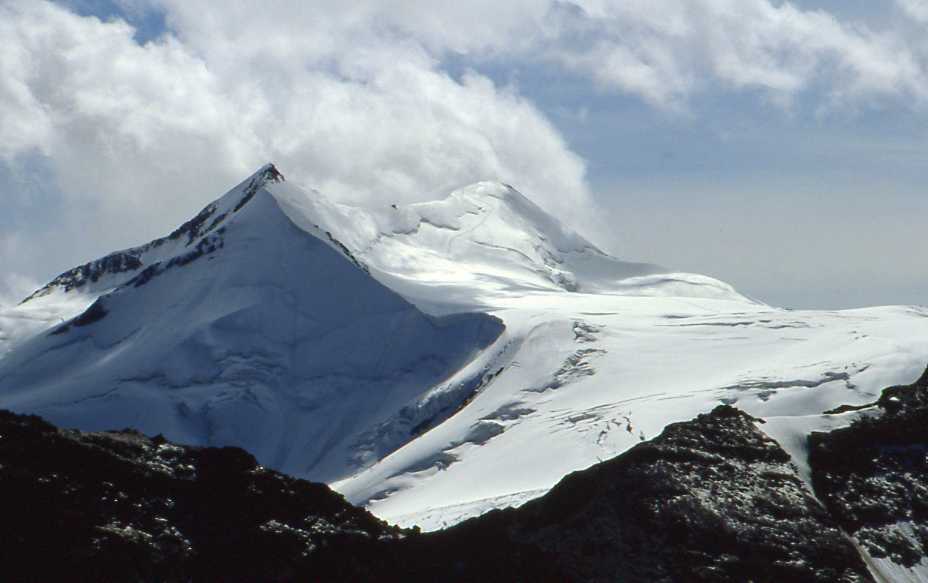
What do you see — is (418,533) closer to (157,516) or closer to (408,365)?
(157,516)

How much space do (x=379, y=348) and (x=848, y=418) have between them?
12717 centimetres

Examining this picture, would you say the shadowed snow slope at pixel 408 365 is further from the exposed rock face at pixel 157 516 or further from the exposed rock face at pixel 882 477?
the exposed rock face at pixel 157 516

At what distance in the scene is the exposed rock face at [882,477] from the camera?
159 feet

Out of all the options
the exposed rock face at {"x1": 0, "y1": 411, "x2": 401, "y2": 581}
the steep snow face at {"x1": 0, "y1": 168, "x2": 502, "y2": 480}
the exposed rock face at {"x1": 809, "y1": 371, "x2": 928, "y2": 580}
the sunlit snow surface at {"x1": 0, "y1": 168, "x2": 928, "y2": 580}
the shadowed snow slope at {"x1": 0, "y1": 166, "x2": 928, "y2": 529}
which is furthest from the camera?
the steep snow face at {"x1": 0, "y1": 168, "x2": 502, "y2": 480}

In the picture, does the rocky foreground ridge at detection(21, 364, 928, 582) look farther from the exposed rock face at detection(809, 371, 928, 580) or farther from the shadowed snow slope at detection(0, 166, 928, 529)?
the shadowed snow slope at detection(0, 166, 928, 529)

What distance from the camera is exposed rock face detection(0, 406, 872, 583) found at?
43.4 m

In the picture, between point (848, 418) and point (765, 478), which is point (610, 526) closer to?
point (765, 478)

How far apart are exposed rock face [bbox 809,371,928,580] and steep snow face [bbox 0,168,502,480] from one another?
106 m

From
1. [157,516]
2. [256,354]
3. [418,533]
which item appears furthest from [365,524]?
[256,354]

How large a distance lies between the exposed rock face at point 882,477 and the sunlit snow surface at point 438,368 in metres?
46.8

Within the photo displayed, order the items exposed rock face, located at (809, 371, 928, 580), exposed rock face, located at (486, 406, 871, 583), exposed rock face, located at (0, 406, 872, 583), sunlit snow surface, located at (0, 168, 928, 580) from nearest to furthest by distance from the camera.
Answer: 1. exposed rock face, located at (0, 406, 872, 583)
2. exposed rock face, located at (486, 406, 871, 583)
3. exposed rock face, located at (809, 371, 928, 580)
4. sunlit snow surface, located at (0, 168, 928, 580)

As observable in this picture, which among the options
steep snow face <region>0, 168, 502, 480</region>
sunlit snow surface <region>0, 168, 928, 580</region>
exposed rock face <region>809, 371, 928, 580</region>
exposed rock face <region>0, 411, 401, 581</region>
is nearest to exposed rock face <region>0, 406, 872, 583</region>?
exposed rock face <region>0, 411, 401, 581</region>

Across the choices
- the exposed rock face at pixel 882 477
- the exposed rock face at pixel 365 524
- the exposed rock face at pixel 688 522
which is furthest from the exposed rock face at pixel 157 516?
the exposed rock face at pixel 882 477

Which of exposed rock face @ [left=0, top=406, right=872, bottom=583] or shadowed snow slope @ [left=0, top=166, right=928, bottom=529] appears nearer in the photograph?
exposed rock face @ [left=0, top=406, right=872, bottom=583]
